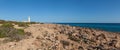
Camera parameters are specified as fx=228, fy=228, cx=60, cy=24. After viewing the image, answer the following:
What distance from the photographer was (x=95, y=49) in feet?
58.3

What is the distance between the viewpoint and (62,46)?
57.5 feet

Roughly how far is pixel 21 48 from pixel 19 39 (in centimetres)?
279

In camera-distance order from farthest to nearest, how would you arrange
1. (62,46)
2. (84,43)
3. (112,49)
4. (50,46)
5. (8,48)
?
(84,43)
(112,49)
(62,46)
(50,46)
(8,48)

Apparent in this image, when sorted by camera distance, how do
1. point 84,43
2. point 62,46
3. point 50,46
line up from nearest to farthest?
point 50,46
point 62,46
point 84,43

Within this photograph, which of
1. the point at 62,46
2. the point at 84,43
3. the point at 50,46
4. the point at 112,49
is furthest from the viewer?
the point at 84,43

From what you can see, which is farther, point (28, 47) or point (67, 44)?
point (67, 44)

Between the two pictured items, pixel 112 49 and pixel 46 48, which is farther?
pixel 112 49

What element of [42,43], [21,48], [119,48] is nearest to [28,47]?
[21,48]

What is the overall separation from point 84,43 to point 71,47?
272cm

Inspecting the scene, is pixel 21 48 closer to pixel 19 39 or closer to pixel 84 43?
pixel 19 39

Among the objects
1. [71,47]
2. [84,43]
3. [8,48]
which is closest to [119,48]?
[84,43]

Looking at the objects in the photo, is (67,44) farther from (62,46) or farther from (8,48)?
(8,48)

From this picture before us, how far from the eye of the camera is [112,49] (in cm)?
1877

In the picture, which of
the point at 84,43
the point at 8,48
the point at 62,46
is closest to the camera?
the point at 8,48
